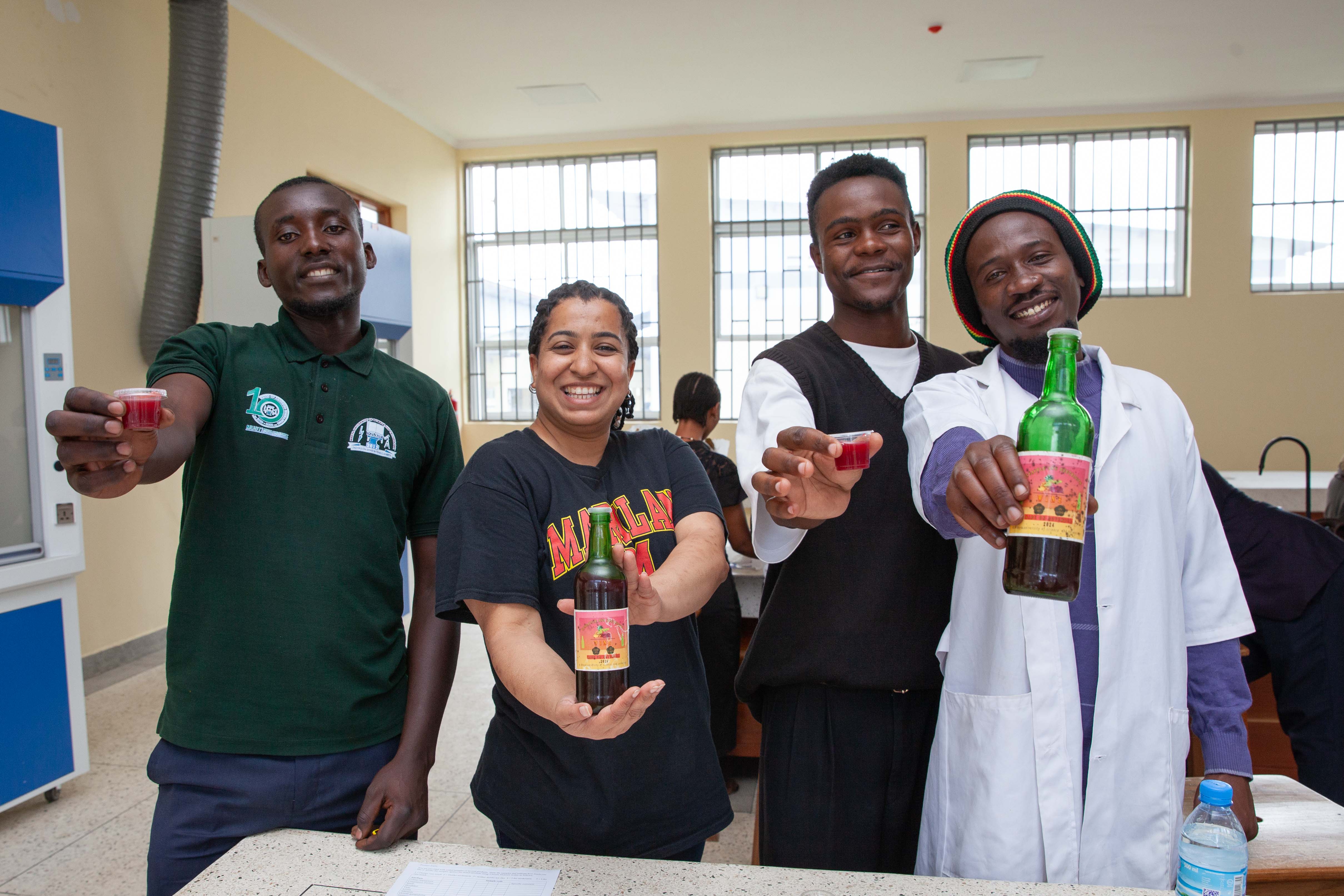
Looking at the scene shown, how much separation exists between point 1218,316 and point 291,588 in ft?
28.8

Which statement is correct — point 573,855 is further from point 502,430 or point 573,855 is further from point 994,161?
point 994,161

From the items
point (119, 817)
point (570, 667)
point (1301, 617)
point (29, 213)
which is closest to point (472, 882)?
point (570, 667)

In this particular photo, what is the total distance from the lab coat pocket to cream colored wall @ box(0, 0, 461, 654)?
4.28 metres

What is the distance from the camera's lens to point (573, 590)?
125 centimetres

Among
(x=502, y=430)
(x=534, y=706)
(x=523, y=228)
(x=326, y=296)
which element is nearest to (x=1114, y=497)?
(x=534, y=706)

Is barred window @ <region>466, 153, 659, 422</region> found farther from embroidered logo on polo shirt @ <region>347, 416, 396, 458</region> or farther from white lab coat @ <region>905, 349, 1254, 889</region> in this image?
white lab coat @ <region>905, 349, 1254, 889</region>

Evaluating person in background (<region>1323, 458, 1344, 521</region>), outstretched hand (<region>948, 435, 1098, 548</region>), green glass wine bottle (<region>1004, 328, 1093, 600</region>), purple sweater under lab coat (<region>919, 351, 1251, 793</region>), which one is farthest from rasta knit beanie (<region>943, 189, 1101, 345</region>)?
person in background (<region>1323, 458, 1344, 521</region>)

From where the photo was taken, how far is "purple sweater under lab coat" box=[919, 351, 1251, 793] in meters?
1.19

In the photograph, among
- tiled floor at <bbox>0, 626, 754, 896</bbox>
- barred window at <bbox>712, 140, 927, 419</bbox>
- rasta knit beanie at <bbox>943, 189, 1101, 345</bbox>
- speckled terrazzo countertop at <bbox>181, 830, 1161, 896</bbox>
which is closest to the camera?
speckled terrazzo countertop at <bbox>181, 830, 1161, 896</bbox>

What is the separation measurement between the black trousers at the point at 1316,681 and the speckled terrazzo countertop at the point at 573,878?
1.12m

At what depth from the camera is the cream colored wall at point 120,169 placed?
3.97m

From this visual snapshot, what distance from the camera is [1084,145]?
25.9ft

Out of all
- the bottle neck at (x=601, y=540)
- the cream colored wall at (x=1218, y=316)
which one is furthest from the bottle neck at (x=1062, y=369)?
the cream colored wall at (x=1218, y=316)

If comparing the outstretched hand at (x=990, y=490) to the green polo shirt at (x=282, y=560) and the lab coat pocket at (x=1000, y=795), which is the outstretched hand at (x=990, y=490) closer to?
the lab coat pocket at (x=1000, y=795)
